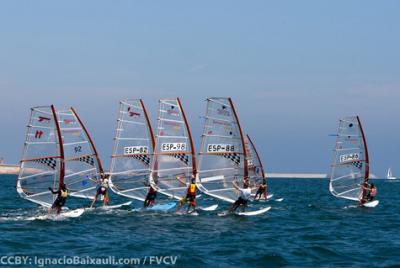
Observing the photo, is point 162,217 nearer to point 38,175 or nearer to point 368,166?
point 38,175

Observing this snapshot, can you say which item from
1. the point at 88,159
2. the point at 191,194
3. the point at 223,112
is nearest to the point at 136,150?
the point at 88,159

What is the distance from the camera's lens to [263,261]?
18.4 metres

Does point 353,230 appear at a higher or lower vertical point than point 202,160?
lower

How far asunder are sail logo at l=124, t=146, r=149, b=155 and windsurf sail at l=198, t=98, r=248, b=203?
499 cm

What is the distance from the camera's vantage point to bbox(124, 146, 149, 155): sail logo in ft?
112

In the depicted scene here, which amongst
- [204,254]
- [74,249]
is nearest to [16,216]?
[74,249]

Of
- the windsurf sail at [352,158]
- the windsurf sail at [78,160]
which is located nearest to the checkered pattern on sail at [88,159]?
the windsurf sail at [78,160]

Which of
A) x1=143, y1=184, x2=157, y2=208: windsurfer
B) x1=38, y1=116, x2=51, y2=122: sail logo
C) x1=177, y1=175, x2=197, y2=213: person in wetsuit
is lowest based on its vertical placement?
x1=143, y1=184, x2=157, y2=208: windsurfer

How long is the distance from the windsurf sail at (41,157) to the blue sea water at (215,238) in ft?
4.41

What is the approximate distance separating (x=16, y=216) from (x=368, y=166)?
18.5 m

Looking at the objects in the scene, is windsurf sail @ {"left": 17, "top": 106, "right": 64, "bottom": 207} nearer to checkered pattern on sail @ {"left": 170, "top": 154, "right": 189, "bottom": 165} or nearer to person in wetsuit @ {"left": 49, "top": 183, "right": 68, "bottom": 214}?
person in wetsuit @ {"left": 49, "top": 183, "right": 68, "bottom": 214}

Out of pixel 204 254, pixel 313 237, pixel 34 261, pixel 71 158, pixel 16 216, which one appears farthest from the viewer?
pixel 71 158

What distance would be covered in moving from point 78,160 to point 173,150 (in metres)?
4.63

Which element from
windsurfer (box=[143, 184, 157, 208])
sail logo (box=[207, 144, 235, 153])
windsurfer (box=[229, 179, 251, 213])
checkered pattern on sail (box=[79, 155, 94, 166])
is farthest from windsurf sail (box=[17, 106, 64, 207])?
windsurfer (box=[229, 179, 251, 213])
